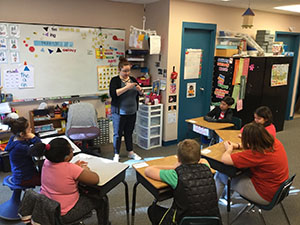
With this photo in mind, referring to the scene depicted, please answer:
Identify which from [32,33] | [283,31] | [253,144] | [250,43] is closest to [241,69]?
[250,43]

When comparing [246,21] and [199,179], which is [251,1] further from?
[199,179]

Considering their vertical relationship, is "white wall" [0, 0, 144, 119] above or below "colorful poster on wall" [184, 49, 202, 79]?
above

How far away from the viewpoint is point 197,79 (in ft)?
15.8

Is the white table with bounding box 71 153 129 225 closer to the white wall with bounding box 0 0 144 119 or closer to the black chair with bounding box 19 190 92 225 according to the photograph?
the black chair with bounding box 19 190 92 225

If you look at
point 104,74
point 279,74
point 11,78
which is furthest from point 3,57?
point 279,74

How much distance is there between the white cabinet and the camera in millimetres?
4355

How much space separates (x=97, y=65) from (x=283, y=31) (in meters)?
4.37

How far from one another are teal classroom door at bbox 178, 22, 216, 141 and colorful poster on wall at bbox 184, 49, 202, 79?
7 cm

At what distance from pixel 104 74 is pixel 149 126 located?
1.18 m

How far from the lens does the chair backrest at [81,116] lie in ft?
12.7

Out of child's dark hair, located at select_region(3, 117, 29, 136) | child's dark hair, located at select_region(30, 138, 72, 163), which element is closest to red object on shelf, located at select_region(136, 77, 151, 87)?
child's dark hair, located at select_region(3, 117, 29, 136)

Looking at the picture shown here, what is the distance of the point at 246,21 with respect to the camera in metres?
3.82

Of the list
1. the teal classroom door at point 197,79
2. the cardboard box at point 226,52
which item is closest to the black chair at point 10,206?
the teal classroom door at point 197,79

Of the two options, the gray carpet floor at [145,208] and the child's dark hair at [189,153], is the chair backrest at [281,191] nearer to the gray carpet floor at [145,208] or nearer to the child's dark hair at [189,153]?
the gray carpet floor at [145,208]
